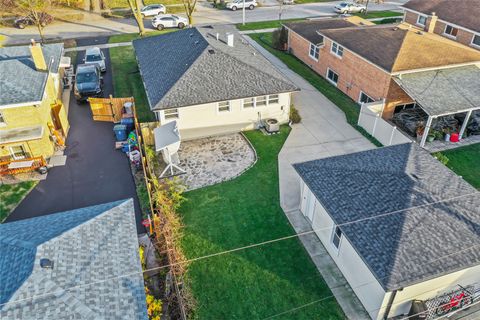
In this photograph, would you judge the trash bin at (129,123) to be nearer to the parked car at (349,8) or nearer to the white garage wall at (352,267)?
the white garage wall at (352,267)

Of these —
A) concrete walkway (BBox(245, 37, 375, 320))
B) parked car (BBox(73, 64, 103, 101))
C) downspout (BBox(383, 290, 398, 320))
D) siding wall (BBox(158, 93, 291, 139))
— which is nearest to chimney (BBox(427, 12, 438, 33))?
concrete walkway (BBox(245, 37, 375, 320))

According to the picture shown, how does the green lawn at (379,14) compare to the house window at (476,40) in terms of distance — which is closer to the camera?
the house window at (476,40)

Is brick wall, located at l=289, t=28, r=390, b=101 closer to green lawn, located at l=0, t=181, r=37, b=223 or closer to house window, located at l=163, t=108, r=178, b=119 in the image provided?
house window, located at l=163, t=108, r=178, b=119

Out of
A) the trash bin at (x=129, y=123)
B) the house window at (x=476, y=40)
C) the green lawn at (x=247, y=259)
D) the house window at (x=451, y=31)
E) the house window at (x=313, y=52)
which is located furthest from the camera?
the house window at (x=451, y=31)

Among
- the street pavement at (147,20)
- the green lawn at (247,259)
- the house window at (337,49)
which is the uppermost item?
the house window at (337,49)

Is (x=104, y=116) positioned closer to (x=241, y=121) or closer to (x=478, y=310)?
(x=241, y=121)

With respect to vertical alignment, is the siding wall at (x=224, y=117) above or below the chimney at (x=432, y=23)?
below

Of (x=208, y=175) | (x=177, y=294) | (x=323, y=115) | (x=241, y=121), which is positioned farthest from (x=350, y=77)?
(x=177, y=294)

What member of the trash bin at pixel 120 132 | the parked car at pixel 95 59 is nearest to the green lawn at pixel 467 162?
the trash bin at pixel 120 132
